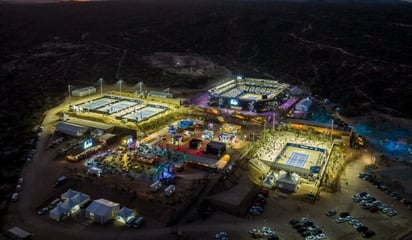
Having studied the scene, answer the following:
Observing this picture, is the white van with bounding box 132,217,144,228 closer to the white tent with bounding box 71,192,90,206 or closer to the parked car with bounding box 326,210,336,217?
the white tent with bounding box 71,192,90,206


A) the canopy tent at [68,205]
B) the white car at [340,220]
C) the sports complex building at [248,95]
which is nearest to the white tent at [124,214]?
the canopy tent at [68,205]

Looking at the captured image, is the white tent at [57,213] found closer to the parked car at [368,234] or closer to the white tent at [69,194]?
the white tent at [69,194]

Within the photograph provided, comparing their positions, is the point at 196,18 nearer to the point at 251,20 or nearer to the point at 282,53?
the point at 251,20

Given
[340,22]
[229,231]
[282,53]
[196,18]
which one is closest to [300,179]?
[229,231]

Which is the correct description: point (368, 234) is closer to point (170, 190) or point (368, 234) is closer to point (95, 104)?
point (170, 190)

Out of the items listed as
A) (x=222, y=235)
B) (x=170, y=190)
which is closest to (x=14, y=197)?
(x=170, y=190)
